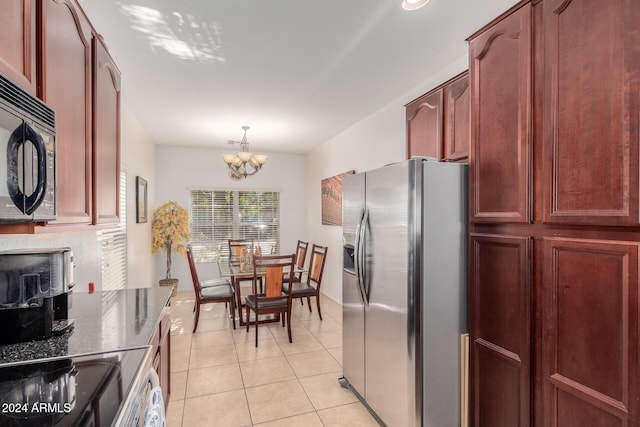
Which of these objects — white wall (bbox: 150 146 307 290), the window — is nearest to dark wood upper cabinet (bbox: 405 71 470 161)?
white wall (bbox: 150 146 307 290)

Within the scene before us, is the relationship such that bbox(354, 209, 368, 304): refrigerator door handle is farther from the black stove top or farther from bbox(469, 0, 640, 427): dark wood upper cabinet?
the black stove top

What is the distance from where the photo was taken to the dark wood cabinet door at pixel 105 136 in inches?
66.7

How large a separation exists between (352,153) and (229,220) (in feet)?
9.79

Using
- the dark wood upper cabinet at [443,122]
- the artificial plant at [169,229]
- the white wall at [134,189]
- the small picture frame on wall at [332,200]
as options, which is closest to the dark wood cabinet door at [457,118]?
the dark wood upper cabinet at [443,122]

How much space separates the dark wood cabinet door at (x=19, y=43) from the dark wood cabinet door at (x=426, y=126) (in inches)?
91.2

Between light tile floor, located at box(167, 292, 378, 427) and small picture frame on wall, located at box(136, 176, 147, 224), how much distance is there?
1548 millimetres

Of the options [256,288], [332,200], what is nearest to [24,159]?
[256,288]

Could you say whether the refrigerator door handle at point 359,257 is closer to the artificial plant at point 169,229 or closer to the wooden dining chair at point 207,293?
the wooden dining chair at point 207,293

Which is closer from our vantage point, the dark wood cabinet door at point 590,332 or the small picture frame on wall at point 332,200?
the dark wood cabinet door at point 590,332

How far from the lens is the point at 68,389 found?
3.34 feet

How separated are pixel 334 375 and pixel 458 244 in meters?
1.76

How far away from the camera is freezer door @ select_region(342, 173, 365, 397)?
2.46 m

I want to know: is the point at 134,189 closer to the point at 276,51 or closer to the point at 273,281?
the point at 273,281

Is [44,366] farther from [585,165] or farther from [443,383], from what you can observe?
[585,165]
